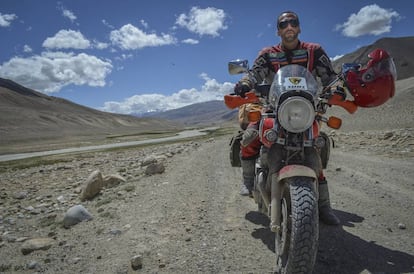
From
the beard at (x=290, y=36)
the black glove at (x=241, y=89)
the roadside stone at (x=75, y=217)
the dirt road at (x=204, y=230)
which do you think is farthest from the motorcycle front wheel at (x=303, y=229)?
the roadside stone at (x=75, y=217)

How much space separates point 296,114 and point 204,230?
2867 mm

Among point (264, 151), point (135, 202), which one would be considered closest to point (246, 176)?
point (264, 151)

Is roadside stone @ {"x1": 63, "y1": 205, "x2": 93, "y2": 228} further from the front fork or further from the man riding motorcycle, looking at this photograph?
the front fork

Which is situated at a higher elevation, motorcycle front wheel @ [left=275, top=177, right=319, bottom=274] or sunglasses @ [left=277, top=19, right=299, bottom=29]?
sunglasses @ [left=277, top=19, right=299, bottom=29]

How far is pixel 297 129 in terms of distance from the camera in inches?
130

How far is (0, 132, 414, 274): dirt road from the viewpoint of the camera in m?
3.95

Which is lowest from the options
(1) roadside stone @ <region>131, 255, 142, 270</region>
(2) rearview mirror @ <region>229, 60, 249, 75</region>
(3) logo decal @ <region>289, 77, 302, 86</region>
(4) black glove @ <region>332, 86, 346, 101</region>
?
(1) roadside stone @ <region>131, 255, 142, 270</region>

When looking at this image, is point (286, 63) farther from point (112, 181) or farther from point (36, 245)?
point (112, 181)

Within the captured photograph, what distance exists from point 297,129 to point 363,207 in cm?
355

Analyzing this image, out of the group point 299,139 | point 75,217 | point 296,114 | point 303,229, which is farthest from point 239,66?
point 75,217

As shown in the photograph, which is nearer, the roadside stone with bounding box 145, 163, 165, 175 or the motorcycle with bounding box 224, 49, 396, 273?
the motorcycle with bounding box 224, 49, 396, 273

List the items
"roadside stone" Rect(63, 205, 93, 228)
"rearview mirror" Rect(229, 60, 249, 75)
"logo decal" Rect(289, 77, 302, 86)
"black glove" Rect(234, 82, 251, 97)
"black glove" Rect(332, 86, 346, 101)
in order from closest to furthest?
"logo decal" Rect(289, 77, 302, 86) < "black glove" Rect(332, 86, 346, 101) < "rearview mirror" Rect(229, 60, 249, 75) < "black glove" Rect(234, 82, 251, 97) < "roadside stone" Rect(63, 205, 93, 228)

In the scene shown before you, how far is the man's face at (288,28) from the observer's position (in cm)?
440

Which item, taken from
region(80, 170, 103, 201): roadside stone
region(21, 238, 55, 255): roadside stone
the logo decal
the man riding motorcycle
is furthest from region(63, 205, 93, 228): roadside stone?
the logo decal
